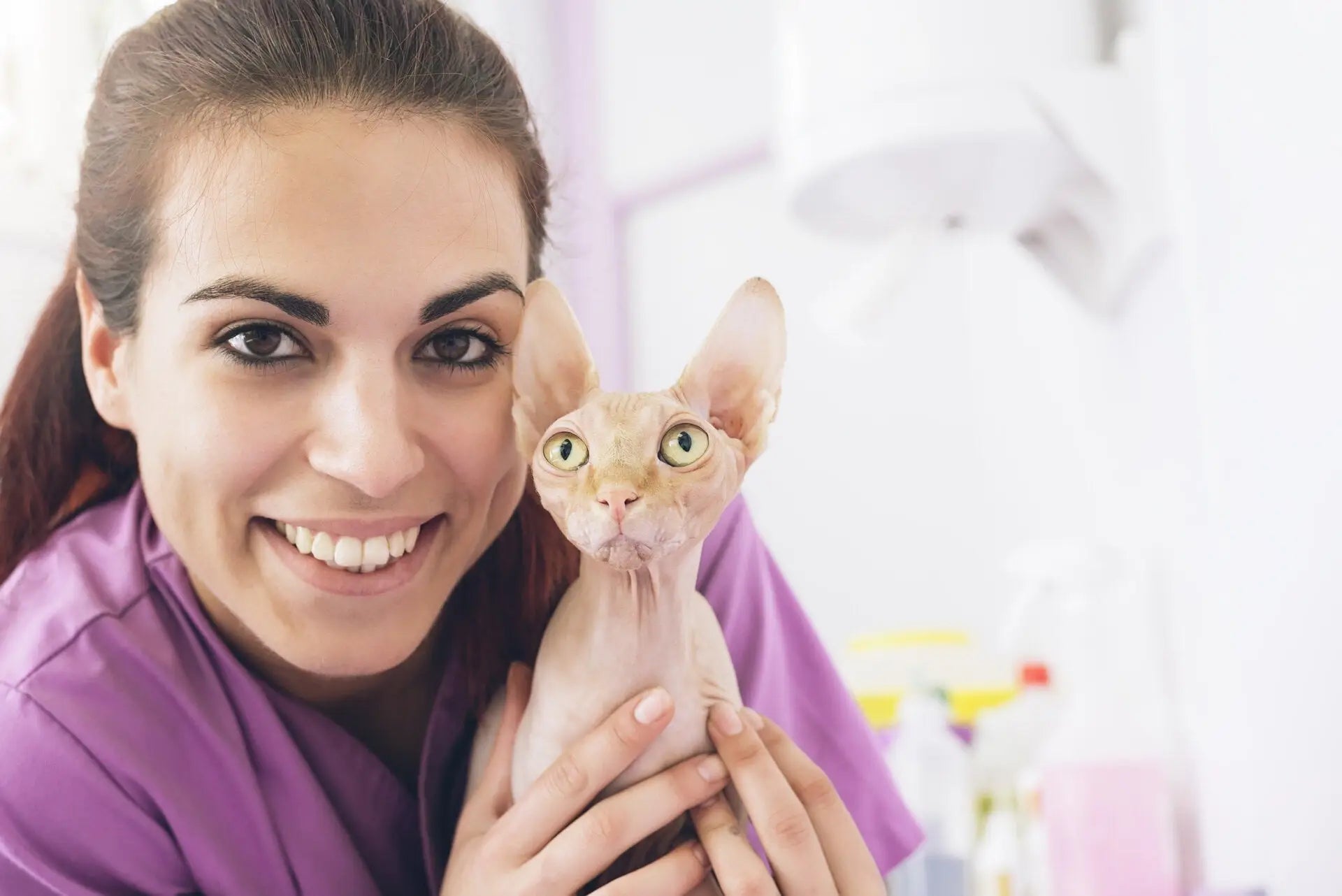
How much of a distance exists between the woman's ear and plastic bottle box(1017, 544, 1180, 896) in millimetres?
853

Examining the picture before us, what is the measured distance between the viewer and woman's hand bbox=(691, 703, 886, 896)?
0.66 metres

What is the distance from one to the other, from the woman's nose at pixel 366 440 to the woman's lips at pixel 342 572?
6cm

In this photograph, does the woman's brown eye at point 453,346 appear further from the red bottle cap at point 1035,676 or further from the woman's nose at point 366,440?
the red bottle cap at point 1035,676

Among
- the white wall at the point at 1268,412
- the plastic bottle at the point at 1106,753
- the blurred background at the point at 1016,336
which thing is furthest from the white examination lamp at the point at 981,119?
the plastic bottle at the point at 1106,753

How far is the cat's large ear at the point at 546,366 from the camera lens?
0.65 meters

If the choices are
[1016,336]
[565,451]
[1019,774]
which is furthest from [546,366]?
[1016,336]

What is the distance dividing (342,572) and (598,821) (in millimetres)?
212

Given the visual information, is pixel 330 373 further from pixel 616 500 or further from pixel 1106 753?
pixel 1106 753

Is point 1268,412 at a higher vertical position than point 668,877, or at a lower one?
higher

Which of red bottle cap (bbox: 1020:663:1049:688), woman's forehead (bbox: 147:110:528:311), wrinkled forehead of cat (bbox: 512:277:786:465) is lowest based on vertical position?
red bottle cap (bbox: 1020:663:1049:688)

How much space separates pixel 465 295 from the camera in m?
0.73

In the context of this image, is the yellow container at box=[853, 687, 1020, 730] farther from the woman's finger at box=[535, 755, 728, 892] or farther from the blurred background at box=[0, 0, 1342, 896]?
the woman's finger at box=[535, 755, 728, 892]

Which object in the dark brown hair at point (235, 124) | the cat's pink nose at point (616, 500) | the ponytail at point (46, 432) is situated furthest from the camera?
the ponytail at point (46, 432)

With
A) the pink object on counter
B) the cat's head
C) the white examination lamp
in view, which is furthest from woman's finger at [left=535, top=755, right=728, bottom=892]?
the white examination lamp
